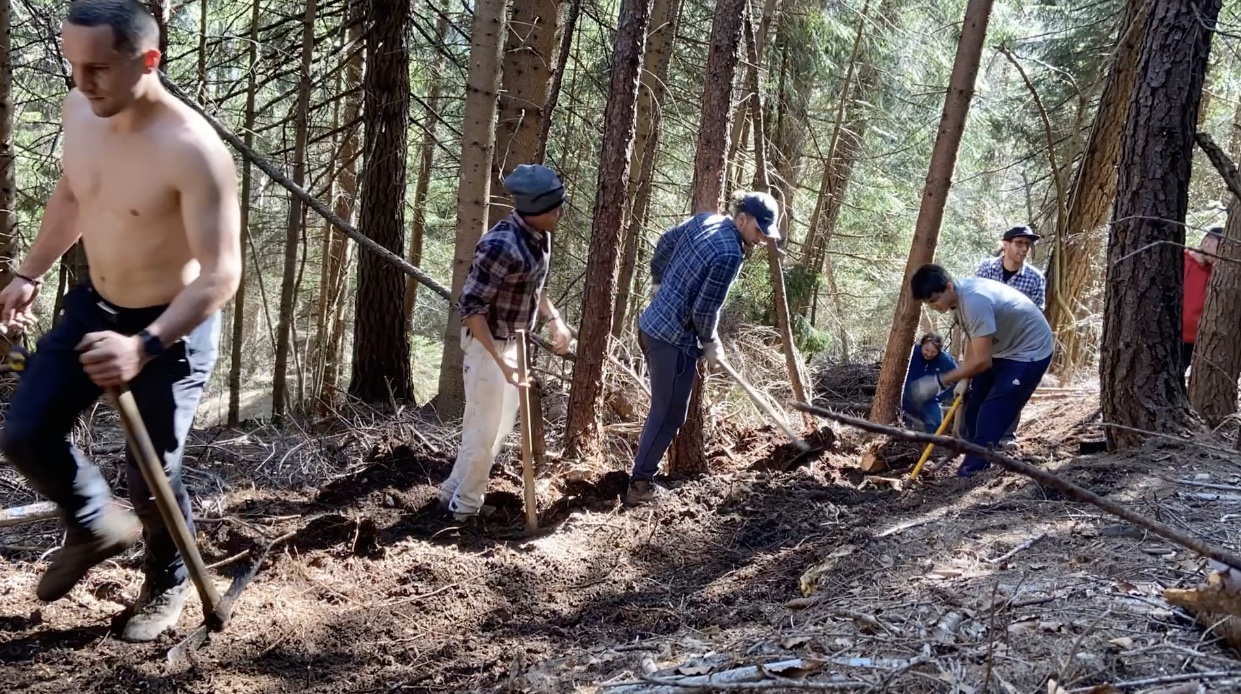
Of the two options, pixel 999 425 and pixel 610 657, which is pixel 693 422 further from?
pixel 610 657

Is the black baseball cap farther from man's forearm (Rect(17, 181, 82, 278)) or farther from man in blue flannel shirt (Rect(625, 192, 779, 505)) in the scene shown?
man's forearm (Rect(17, 181, 82, 278))

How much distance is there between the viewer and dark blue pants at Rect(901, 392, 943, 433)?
715 cm

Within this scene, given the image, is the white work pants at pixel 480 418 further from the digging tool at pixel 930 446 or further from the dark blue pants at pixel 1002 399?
A: the dark blue pants at pixel 1002 399

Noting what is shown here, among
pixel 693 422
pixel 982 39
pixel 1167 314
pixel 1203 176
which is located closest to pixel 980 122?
pixel 1203 176

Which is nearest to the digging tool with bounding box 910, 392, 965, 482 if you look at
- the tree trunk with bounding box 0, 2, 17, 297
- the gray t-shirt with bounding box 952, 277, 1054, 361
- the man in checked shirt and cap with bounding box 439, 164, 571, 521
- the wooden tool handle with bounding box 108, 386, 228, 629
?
the gray t-shirt with bounding box 952, 277, 1054, 361

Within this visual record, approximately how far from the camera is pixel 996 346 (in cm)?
591

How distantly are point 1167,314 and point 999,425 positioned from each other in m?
1.23

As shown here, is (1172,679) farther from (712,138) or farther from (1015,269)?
(1015,269)

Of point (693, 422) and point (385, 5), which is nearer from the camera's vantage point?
point (693, 422)

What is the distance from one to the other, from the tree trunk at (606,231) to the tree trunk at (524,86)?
80.7 inches

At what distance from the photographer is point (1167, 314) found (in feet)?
17.7

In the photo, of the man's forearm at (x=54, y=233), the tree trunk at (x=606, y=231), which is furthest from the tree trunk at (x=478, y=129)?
the man's forearm at (x=54, y=233)

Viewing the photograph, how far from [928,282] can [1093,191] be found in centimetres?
481

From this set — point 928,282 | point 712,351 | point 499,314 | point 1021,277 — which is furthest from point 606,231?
point 1021,277
